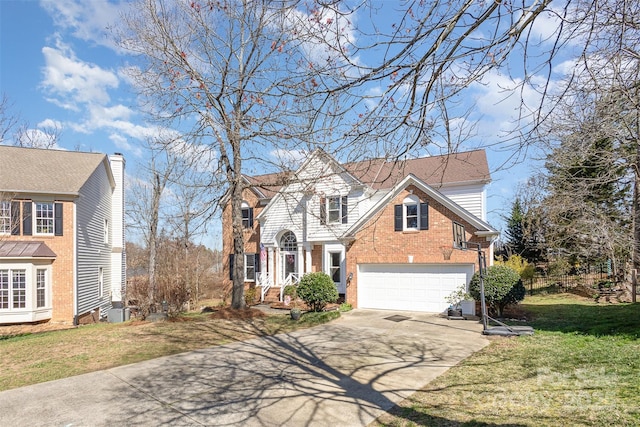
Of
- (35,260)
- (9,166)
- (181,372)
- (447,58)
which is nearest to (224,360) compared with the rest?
(181,372)

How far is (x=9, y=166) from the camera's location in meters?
18.0

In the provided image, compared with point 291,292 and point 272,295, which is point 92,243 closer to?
point 272,295

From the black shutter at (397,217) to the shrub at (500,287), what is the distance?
12.1 feet

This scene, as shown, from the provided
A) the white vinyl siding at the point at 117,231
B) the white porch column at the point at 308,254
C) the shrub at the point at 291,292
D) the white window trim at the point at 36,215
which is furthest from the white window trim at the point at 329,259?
the white vinyl siding at the point at 117,231

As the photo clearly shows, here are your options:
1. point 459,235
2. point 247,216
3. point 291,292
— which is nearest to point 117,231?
point 247,216

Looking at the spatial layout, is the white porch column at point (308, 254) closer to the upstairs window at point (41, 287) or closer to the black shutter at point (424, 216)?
the black shutter at point (424, 216)

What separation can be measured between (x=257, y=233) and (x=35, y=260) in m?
10.7

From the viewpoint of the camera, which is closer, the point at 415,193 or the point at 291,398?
the point at 291,398

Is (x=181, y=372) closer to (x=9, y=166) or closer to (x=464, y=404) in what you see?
(x=464, y=404)

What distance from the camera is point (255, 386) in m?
6.62

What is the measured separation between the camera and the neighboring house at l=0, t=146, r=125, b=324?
16.3 meters

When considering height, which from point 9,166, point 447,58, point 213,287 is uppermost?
point 9,166

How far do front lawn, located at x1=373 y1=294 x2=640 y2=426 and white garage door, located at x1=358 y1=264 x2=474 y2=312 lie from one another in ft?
16.1

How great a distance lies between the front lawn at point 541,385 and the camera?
16.3ft
